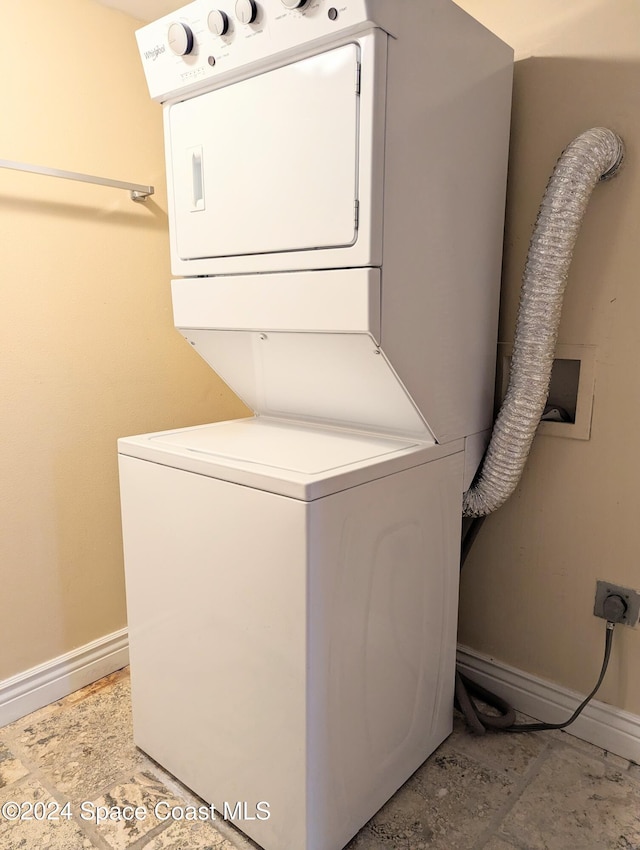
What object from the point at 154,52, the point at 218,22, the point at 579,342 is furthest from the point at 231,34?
the point at 579,342

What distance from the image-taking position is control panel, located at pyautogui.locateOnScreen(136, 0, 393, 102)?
1.00 m

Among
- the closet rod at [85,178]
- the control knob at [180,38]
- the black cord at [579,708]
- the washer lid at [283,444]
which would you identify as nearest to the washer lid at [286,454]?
the washer lid at [283,444]

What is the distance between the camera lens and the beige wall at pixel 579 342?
4.33 feet

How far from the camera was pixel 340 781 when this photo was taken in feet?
3.83

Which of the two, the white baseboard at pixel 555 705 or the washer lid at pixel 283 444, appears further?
the white baseboard at pixel 555 705

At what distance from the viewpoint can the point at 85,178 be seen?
1.54 meters

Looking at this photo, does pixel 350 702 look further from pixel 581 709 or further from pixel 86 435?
pixel 86 435

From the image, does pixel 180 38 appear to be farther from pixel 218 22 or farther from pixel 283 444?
pixel 283 444

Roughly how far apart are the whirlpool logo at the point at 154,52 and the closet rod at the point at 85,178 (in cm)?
36

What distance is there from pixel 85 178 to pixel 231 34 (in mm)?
596

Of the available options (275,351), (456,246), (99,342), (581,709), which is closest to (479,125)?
(456,246)

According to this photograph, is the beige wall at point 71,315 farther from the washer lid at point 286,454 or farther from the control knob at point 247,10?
the control knob at point 247,10

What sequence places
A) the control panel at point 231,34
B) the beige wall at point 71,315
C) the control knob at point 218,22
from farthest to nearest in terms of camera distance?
the beige wall at point 71,315, the control knob at point 218,22, the control panel at point 231,34

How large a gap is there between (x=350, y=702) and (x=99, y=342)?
120cm
